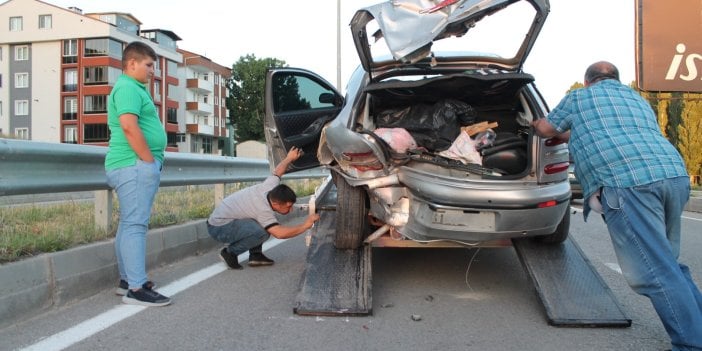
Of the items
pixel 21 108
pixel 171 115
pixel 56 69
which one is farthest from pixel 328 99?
pixel 171 115

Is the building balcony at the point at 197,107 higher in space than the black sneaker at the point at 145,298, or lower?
higher

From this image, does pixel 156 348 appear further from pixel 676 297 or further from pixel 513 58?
pixel 513 58

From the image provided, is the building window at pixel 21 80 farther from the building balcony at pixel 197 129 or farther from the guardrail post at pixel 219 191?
the guardrail post at pixel 219 191

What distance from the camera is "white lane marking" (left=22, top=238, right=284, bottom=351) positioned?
3172 millimetres

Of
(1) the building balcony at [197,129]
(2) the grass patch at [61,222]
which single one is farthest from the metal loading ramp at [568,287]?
(1) the building balcony at [197,129]

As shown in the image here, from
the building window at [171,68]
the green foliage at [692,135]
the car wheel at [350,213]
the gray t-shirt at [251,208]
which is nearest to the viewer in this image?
the car wheel at [350,213]

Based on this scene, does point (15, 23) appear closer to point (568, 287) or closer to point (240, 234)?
point (240, 234)

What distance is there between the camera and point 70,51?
2205 inches

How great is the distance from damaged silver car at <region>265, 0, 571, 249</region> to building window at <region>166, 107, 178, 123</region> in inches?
2422

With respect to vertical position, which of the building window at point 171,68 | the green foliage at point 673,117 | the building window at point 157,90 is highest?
the building window at point 171,68

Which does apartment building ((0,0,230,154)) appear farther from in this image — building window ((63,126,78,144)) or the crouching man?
the crouching man

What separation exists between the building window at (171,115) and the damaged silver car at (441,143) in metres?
61.5

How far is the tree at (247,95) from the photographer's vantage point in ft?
232

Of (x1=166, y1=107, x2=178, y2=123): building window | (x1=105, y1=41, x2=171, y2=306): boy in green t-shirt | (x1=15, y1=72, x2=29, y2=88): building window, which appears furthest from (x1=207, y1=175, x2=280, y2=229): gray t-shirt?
(x1=166, y1=107, x2=178, y2=123): building window
